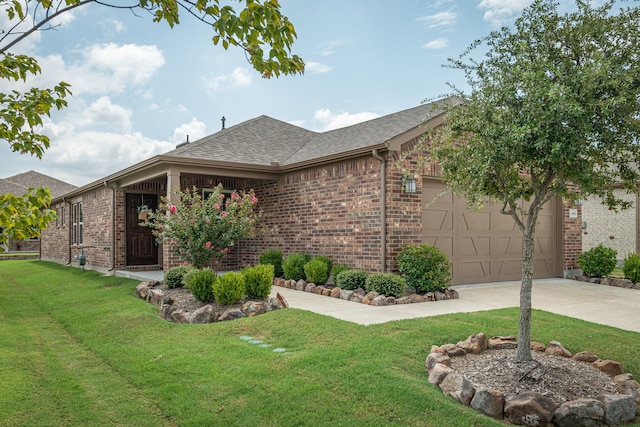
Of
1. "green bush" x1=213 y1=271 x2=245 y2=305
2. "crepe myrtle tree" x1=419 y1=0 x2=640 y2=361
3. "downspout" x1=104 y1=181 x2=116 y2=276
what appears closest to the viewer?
"crepe myrtle tree" x1=419 y1=0 x2=640 y2=361

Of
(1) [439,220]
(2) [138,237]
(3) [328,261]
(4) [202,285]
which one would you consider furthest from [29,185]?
(1) [439,220]

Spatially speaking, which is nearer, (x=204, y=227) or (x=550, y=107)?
(x=550, y=107)

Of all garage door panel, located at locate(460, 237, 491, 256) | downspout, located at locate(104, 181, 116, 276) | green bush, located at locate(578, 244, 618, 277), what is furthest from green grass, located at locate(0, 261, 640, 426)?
downspout, located at locate(104, 181, 116, 276)

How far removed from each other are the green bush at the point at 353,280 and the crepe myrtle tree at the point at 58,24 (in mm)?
6316

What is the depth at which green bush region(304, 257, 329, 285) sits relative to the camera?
1001 cm

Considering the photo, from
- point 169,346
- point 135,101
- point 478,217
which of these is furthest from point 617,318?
point 135,101

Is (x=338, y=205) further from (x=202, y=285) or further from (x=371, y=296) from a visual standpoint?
(x=202, y=285)

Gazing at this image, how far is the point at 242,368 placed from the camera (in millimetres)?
4809

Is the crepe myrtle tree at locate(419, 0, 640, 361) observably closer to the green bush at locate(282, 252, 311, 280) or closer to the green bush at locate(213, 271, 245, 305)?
the green bush at locate(213, 271, 245, 305)

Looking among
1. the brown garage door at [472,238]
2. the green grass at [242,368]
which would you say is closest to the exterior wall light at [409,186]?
the brown garage door at [472,238]

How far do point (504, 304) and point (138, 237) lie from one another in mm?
11159

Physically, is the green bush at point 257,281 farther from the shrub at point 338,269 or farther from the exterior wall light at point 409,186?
the exterior wall light at point 409,186

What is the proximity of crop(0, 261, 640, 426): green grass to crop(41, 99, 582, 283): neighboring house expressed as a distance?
10.3ft

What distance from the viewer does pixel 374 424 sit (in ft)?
11.8
